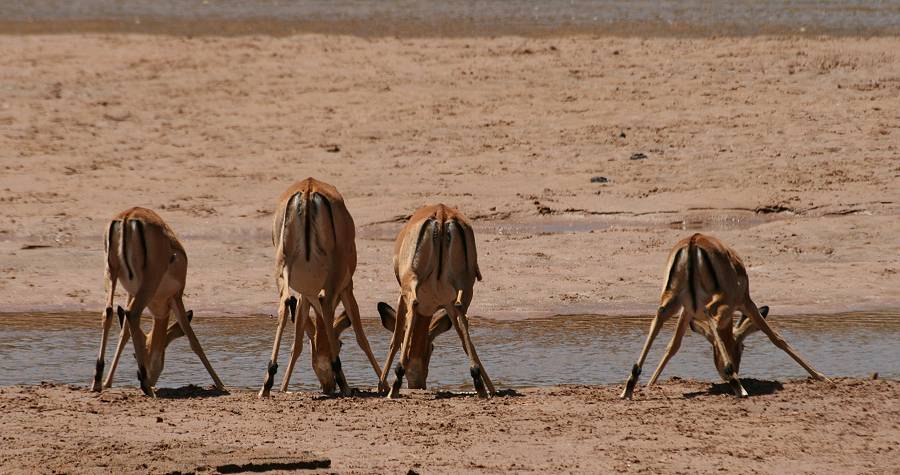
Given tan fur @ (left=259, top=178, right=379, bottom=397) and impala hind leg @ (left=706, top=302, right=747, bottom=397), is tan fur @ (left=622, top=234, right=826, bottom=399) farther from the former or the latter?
tan fur @ (left=259, top=178, right=379, bottom=397)

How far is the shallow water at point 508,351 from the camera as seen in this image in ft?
38.7

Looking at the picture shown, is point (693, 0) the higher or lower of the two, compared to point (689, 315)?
higher

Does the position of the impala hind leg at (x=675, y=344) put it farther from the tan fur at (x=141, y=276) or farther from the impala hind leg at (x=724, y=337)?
the tan fur at (x=141, y=276)

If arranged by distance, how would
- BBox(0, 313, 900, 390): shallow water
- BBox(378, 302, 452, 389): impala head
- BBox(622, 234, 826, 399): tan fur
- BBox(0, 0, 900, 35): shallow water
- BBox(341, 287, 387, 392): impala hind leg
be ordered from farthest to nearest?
BBox(0, 0, 900, 35): shallow water
BBox(0, 313, 900, 390): shallow water
BBox(341, 287, 387, 392): impala hind leg
BBox(378, 302, 452, 389): impala head
BBox(622, 234, 826, 399): tan fur

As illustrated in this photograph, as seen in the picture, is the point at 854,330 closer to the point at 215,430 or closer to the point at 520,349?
the point at 520,349

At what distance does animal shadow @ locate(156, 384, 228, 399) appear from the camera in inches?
424

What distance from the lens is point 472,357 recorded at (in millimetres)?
10516

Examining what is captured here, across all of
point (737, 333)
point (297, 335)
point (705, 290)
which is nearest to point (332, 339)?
point (297, 335)

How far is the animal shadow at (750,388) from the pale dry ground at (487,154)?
3511mm

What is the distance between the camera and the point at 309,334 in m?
11.5

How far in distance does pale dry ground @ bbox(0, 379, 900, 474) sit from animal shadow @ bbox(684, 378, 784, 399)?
0.06 ft

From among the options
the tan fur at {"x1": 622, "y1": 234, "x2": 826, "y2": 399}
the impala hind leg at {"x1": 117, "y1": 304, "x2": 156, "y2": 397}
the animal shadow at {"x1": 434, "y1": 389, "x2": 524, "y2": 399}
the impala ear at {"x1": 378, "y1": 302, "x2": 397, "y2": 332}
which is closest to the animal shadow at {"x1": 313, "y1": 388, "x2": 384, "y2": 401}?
the animal shadow at {"x1": 434, "y1": 389, "x2": 524, "y2": 399}

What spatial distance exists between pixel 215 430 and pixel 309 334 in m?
2.29

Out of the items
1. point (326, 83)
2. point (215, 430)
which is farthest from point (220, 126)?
point (215, 430)
